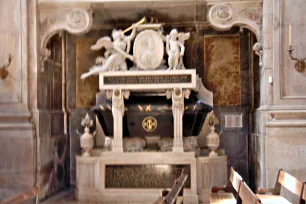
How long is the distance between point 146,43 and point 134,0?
740 millimetres

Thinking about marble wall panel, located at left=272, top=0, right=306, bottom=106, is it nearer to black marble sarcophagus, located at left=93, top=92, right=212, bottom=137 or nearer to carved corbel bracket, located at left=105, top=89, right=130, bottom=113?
black marble sarcophagus, located at left=93, top=92, right=212, bottom=137

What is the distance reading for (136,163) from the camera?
21.3 feet

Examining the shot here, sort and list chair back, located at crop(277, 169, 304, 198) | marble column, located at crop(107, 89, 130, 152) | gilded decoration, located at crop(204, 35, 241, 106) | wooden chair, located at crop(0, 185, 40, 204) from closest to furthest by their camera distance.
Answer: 1. wooden chair, located at crop(0, 185, 40, 204)
2. chair back, located at crop(277, 169, 304, 198)
3. marble column, located at crop(107, 89, 130, 152)
4. gilded decoration, located at crop(204, 35, 241, 106)

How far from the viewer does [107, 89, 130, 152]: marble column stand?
6.54 m

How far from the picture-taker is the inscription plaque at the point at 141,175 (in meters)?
6.44

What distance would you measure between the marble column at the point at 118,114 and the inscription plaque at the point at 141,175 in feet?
1.11

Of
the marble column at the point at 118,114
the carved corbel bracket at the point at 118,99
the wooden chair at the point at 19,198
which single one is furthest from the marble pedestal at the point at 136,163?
the wooden chair at the point at 19,198

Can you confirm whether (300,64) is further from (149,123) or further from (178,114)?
(149,123)

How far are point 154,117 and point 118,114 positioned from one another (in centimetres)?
60

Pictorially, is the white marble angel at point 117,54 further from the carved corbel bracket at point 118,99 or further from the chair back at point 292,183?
the chair back at point 292,183

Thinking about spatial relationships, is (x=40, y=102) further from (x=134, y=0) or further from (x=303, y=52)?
(x=303, y=52)

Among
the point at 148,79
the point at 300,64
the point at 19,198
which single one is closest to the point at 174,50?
the point at 148,79

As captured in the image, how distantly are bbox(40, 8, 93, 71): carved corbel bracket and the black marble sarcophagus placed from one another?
127cm

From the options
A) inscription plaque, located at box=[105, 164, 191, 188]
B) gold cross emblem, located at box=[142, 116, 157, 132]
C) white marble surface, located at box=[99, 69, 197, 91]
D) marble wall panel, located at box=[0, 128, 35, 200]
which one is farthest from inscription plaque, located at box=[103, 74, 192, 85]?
marble wall panel, located at box=[0, 128, 35, 200]
